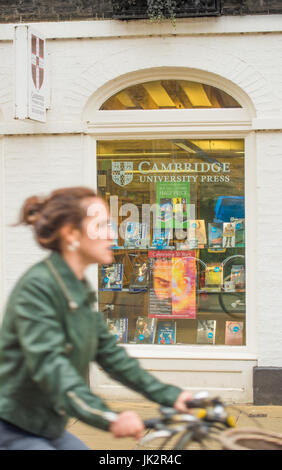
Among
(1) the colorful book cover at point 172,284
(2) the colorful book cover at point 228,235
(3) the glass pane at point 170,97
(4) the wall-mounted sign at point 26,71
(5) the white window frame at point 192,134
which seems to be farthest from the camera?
(1) the colorful book cover at point 172,284

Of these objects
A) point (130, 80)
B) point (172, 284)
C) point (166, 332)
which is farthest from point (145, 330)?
point (130, 80)

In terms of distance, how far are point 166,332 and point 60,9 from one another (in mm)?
3840

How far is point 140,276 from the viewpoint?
7.33 metres

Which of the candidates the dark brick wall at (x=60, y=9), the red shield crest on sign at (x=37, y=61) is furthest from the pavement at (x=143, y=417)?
the dark brick wall at (x=60, y=9)

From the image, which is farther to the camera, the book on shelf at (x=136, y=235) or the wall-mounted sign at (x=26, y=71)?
the book on shelf at (x=136, y=235)

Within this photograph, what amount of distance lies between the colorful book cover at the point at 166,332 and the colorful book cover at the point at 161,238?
88 centimetres

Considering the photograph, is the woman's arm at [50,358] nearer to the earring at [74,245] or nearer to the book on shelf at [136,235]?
the earring at [74,245]

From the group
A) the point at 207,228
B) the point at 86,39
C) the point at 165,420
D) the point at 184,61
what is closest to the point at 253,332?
the point at 207,228

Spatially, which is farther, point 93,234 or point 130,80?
point 130,80

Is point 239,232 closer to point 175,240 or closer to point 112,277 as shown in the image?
point 175,240

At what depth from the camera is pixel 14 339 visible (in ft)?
7.61

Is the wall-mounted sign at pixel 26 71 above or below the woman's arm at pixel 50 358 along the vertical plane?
above

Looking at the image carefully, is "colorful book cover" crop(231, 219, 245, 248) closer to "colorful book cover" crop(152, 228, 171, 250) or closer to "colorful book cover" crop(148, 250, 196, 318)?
"colorful book cover" crop(148, 250, 196, 318)

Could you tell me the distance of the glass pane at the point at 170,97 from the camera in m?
7.02
